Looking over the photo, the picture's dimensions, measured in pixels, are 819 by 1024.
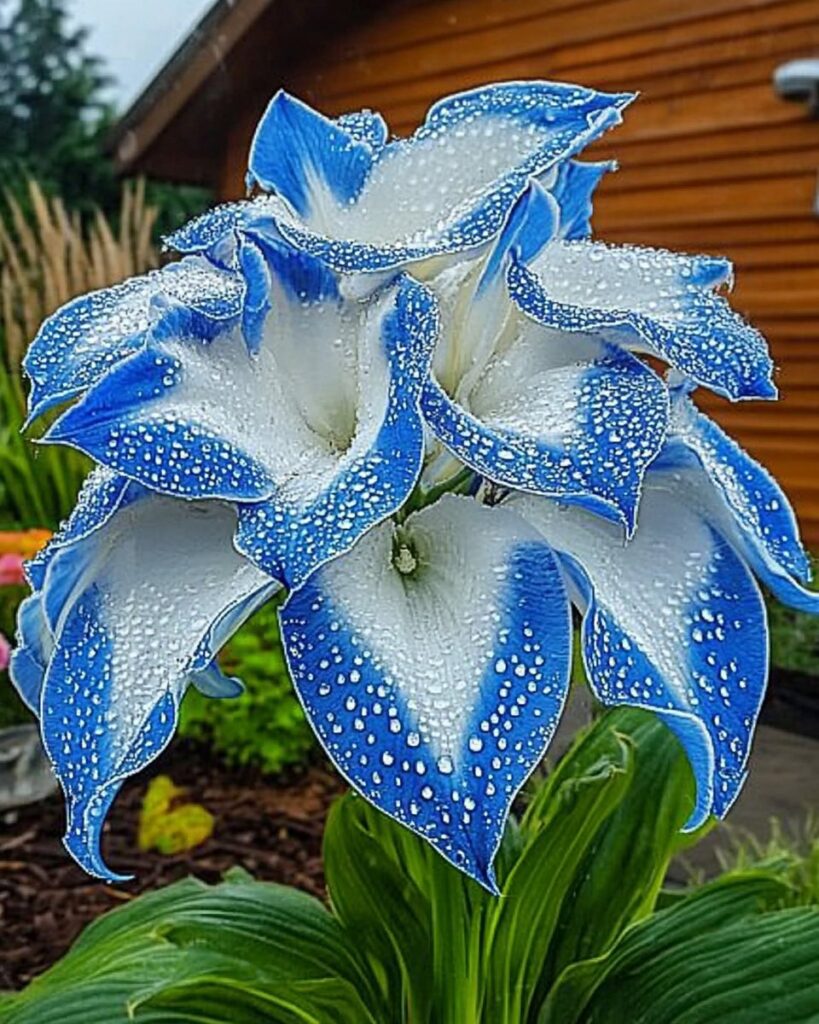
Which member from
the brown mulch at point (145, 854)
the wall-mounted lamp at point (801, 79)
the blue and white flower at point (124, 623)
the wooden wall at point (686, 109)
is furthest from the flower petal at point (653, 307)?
the wall-mounted lamp at point (801, 79)

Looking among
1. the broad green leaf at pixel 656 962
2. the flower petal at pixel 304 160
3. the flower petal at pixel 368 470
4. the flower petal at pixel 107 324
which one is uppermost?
the flower petal at pixel 304 160

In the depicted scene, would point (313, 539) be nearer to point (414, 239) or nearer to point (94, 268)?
point (414, 239)

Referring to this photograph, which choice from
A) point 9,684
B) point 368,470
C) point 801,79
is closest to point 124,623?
point 368,470

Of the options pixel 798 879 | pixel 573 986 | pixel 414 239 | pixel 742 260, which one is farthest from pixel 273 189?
pixel 742 260

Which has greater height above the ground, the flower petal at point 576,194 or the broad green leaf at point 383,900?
the flower petal at point 576,194

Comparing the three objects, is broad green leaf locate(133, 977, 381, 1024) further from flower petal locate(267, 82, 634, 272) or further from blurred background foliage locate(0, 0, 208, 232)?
blurred background foliage locate(0, 0, 208, 232)

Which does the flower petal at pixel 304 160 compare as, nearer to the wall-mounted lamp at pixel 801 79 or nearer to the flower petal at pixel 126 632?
the flower petal at pixel 126 632
